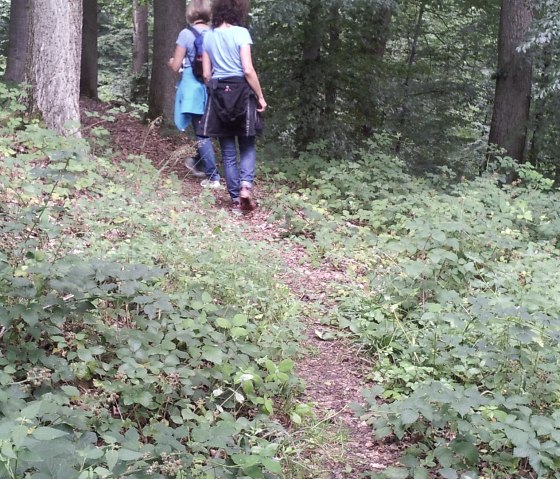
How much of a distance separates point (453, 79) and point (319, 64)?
405cm

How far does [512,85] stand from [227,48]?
562cm

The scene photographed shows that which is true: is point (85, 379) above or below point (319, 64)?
below

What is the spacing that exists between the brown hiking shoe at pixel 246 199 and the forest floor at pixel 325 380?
0.33 ft

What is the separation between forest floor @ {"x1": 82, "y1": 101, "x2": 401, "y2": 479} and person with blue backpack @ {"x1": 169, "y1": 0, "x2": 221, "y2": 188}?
1433mm

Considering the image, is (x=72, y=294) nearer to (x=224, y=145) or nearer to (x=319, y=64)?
(x=224, y=145)

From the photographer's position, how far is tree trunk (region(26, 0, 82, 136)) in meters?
6.43

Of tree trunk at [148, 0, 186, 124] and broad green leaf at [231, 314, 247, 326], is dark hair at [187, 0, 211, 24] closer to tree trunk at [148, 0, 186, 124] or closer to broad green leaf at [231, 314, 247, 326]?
tree trunk at [148, 0, 186, 124]

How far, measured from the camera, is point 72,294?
10.5 ft

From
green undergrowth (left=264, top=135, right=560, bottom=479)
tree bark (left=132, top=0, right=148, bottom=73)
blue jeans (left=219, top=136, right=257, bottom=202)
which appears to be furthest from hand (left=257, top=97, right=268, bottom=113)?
tree bark (left=132, top=0, right=148, bottom=73)

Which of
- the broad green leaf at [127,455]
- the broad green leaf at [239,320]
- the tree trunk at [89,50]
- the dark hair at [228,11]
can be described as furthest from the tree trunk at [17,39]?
the broad green leaf at [127,455]

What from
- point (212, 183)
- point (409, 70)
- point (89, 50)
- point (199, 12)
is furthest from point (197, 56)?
point (89, 50)

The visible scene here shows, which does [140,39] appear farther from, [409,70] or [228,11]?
[228,11]

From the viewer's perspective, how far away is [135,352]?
3.11 m

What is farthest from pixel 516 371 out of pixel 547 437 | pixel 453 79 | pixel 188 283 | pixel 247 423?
pixel 453 79
